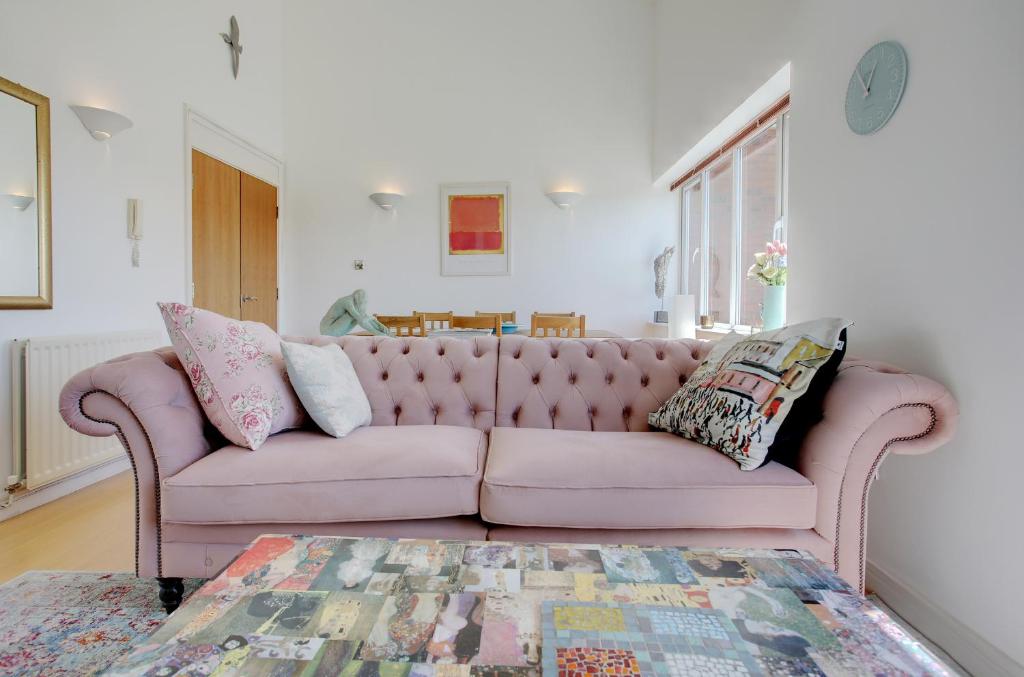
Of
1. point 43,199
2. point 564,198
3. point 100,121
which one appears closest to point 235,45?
point 100,121

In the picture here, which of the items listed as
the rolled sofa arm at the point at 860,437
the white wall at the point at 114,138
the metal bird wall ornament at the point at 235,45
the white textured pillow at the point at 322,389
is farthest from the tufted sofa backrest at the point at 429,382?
the metal bird wall ornament at the point at 235,45

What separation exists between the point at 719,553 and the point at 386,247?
16.1ft

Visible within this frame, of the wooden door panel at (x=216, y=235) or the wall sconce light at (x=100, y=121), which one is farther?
the wooden door panel at (x=216, y=235)

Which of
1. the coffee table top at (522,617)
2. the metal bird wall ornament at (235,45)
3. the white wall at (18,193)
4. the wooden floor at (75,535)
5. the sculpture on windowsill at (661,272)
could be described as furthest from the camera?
the sculpture on windowsill at (661,272)

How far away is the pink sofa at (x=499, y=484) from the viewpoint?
133 centimetres

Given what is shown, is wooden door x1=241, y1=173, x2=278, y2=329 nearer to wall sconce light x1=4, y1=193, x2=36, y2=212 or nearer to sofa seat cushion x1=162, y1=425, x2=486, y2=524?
wall sconce light x1=4, y1=193, x2=36, y2=212

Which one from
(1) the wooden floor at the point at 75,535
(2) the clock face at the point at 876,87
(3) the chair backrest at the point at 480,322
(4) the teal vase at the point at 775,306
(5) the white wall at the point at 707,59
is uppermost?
(5) the white wall at the point at 707,59

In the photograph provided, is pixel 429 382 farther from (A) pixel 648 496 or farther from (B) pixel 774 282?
(B) pixel 774 282

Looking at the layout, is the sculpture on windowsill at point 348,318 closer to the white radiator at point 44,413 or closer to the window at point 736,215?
the white radiator at point 44,413

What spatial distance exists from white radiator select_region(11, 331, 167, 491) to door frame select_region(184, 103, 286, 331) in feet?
3.80

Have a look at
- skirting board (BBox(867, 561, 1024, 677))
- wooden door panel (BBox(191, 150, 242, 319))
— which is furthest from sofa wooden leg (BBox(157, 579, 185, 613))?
wooden door panel (BBox(191, 150, 242, 319))

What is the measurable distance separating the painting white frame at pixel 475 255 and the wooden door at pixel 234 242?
1.70 meters

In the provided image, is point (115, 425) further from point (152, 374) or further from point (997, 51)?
point (997, 51)

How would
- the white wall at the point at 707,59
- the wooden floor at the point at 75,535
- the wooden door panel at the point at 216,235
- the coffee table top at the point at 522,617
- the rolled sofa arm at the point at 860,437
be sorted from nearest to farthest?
the coffee table top at the point at 522,617
the rolled sofa arm at the point at 860,437
the wooden floor at the point at 75,535
the white wall at the point at 707,59
the wooden door panel at the point at 216,235
